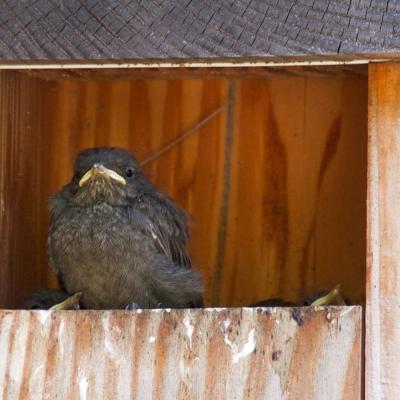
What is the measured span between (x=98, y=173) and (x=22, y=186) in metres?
0.32

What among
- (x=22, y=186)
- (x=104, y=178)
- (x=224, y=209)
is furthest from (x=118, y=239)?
(x=224, y=209)

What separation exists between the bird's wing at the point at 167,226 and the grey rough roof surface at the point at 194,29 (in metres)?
1.14

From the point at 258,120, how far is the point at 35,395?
1.84 m

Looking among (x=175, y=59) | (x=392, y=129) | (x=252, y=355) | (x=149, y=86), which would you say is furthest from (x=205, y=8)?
(x=149, y=86)

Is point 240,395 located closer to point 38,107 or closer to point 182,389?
point 182,389

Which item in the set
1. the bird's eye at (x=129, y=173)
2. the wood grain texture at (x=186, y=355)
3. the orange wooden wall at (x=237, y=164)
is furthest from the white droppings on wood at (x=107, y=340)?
the bird's eye at (x=129, y=173)

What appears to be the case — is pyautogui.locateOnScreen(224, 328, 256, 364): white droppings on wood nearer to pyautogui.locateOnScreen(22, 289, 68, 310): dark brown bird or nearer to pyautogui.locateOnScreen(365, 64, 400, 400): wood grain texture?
pyautogui.locateOnScreen(365, 64, 400, 400): wood grain texture

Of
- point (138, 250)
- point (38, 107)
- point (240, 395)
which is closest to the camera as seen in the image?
point (240, 395)

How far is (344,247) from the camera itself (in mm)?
5309

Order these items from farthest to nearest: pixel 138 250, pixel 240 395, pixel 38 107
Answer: pixel 38 107, pixel 138 250, pixel 240 395

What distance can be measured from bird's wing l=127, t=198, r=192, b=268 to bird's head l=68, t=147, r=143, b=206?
0.11 m

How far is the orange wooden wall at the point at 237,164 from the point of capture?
532 centimetres

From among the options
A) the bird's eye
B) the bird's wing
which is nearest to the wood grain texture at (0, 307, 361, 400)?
the bird's wing

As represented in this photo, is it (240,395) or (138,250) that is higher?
(138,250)
